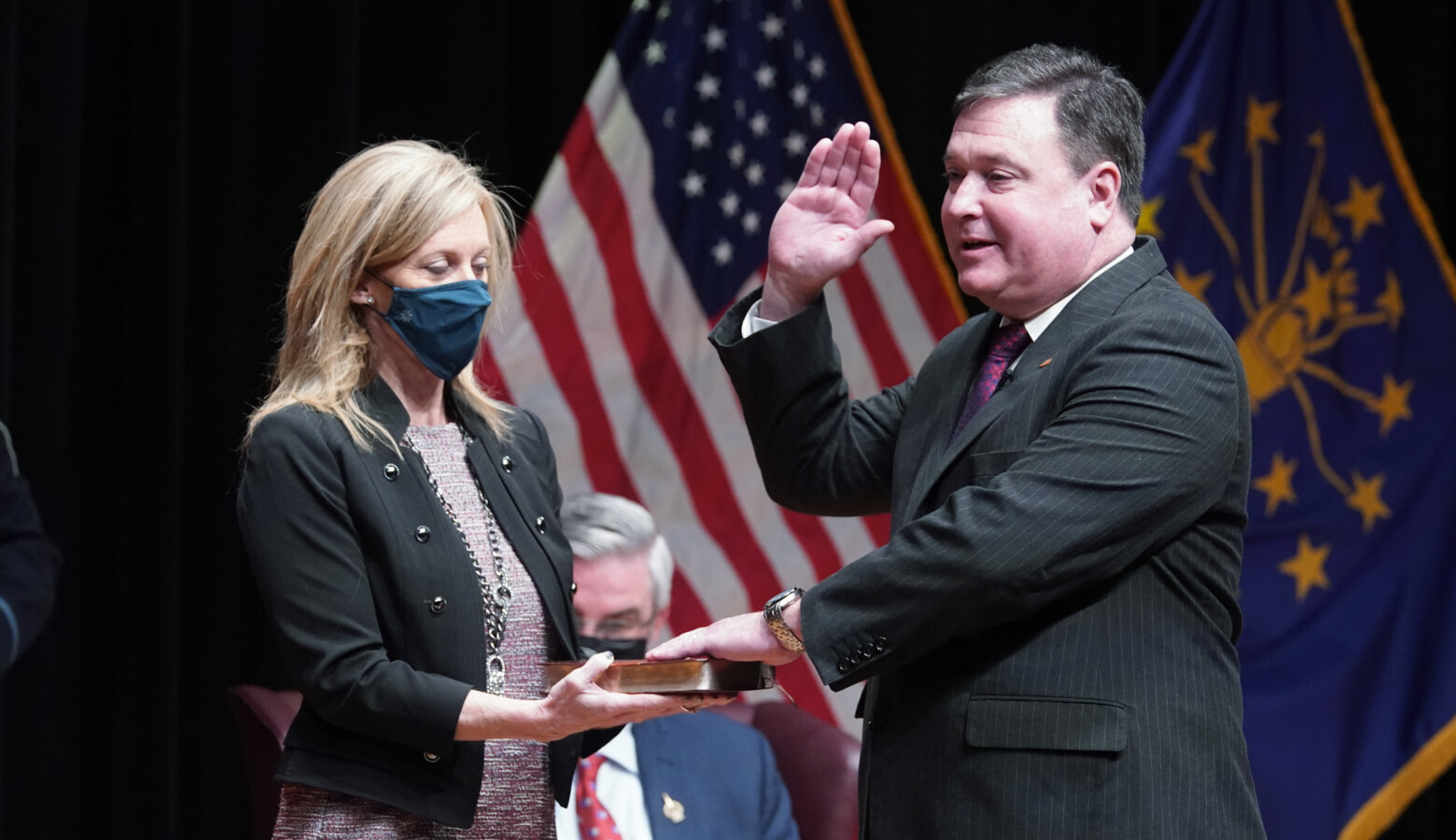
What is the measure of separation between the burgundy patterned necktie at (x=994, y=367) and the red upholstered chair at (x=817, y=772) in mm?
1381

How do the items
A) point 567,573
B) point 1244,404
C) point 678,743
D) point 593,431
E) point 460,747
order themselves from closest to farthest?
point 1244,404 → point 460,747 → point 567,573 → point 678,743 → point 593,431

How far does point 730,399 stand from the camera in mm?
4258

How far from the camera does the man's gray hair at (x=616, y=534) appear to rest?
328 cm

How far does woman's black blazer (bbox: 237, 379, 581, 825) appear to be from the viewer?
1960 millimetres

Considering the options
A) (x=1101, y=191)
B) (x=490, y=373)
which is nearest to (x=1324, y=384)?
(x=490, y=373)

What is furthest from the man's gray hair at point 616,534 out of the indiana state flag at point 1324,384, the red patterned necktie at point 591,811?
the indiana state flag at point 1324,384

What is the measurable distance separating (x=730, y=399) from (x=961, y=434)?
7.77ft

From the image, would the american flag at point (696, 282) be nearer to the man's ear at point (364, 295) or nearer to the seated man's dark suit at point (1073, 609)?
the man's ear at point (364, 295)

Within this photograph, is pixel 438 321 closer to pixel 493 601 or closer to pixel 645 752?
pixel 493 601

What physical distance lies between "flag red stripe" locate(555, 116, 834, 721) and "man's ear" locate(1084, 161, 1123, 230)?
2320mm

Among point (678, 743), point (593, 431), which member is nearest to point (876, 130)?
point (593, 431)

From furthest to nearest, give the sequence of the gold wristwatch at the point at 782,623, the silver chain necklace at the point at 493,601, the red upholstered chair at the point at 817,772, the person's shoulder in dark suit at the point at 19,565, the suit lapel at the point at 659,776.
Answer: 1. the red upholstered chair at the point at 817,772
2. the suit lapel at the point at 659,776
3. the person's shoulder in dark suit at the point at 19,565
4. the silver chain necklace at the point at 493,601
5. the gold wristwatch at the point at 782,623

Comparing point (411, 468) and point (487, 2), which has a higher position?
point (487, 2)

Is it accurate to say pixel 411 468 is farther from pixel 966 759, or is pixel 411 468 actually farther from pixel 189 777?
pixel 189 777
